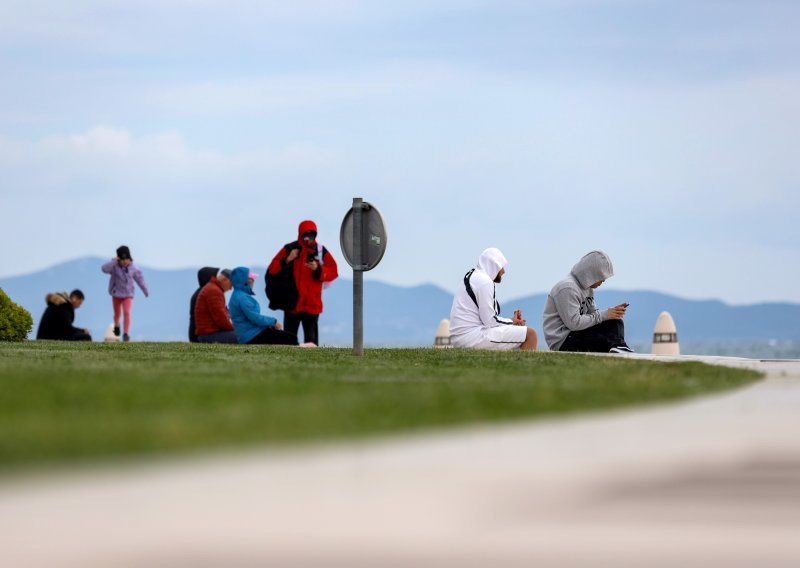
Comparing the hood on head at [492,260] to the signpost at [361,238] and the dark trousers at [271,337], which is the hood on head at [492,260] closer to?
the signpost at [361,238]

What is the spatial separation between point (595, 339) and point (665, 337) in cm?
672

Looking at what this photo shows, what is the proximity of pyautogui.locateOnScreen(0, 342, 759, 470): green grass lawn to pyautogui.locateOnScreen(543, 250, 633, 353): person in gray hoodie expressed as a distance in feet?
5.47

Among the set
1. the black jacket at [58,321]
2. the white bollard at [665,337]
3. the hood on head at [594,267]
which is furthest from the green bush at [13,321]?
the white bollard at [665,337]

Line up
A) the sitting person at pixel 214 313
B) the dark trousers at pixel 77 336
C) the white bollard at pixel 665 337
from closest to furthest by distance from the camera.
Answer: the sitting person at pixel 214 313, the white bollard at pixel 665 337, the dark trousers at pixel 77 336

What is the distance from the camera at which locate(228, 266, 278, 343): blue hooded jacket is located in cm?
2048

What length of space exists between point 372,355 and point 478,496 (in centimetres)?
1195

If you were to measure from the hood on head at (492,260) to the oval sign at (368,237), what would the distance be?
184 centimetres

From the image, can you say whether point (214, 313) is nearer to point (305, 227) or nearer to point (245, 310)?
point (245, 310)

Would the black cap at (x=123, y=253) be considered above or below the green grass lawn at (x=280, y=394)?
above

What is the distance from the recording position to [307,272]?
805 inches

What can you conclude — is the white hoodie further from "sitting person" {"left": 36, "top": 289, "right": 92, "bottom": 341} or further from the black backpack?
"sitting person" {"left": 36, "top": 289, "right": 92, "bottom": 341}

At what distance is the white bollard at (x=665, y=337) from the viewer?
2461cm

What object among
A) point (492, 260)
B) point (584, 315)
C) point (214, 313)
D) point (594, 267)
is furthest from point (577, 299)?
point (214, 313)

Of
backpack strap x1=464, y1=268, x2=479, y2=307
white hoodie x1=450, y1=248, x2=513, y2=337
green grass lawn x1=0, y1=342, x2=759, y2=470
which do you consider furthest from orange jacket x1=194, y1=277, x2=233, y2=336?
backpack strap x1=464, y1=268, x2=479, y2=307
